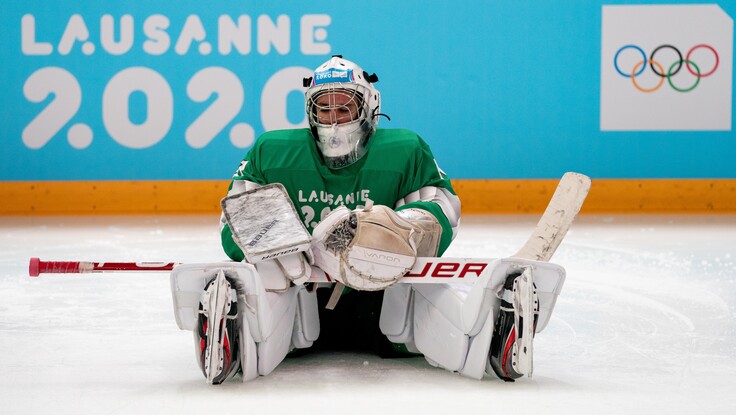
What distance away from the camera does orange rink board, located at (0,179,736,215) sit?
6.39 metres

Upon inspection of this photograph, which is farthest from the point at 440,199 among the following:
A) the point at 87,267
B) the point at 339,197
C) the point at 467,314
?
the point at 87,267

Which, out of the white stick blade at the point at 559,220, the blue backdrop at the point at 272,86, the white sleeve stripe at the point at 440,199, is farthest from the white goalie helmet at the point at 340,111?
the blue backdrop at the point at 272,86

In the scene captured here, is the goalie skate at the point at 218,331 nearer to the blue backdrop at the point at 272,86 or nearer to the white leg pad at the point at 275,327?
the white leg pad at the point at 275,327

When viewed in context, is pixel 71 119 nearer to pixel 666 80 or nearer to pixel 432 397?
pixel 666 80

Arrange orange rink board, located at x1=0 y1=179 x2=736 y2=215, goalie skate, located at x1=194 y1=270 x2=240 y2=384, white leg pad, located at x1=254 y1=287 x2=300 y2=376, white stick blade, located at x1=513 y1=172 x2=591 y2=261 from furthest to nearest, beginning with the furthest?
orange rink board, located at x1=0 y1=179 x2=736 y2=215 < white stick blade, located at x1=513 y1=172 x2=591 y2=261 < white leg pad, located at x1=254 y1=287 x2=300 y2=376 < goalie skate, located at x1=194 y1=270 x2=240 y2=384

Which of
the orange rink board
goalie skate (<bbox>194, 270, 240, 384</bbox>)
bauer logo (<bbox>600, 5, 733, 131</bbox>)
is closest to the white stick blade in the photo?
goalie skate (<bbox>194, 270, 240, 384</bbox>)

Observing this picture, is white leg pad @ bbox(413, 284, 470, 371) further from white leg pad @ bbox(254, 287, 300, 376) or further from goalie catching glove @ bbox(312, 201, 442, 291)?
white leg pad @ bbox(254, 287, 300, 376)

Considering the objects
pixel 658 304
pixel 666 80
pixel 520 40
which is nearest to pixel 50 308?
pixel 658 304

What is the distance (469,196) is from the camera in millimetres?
6441

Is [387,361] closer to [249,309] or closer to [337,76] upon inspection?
[249,309]

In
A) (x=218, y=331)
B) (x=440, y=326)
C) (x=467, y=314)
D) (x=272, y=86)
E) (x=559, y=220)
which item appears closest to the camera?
(x=218, y=331)

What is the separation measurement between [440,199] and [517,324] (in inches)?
16.9

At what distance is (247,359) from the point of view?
213cm

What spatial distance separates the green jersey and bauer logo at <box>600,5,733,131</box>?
4.27m
